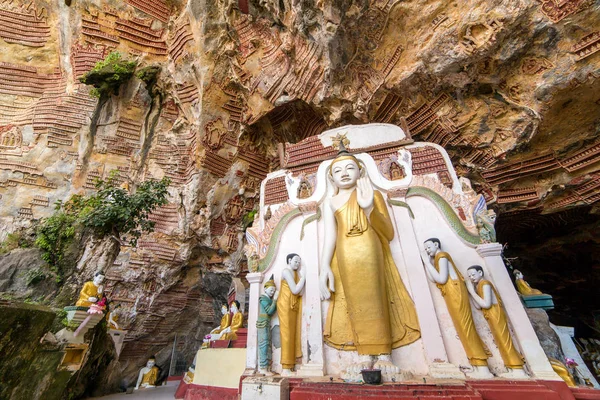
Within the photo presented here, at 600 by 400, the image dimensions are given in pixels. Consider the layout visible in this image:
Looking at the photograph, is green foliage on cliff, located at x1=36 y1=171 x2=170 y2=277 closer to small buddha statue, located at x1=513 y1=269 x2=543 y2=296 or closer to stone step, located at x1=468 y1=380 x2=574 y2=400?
stone step, located at x1=468 y1=380 x2=574 y2=400

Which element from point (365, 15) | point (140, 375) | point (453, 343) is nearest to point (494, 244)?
point (453, 343)

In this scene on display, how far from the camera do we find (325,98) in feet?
21.6

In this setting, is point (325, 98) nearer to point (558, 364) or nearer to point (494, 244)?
point (494, 244)

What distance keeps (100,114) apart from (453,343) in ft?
33.9

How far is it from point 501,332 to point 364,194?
7.21 ft

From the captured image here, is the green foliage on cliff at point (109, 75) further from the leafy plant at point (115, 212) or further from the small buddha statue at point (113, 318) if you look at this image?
the small buddha statue at point (113, 318)

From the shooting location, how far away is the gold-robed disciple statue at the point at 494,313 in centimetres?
316

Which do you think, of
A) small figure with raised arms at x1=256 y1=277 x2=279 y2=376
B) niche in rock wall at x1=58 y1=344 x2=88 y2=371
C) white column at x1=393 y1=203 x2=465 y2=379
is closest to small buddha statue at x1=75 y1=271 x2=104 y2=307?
niche in rock wall at x1=58 y1=344 x2=88 y2=371

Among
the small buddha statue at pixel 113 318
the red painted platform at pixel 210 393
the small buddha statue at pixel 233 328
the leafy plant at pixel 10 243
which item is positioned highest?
the leafy plant at pixel 10 243

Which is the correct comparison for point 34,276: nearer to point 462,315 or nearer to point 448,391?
point 448,391

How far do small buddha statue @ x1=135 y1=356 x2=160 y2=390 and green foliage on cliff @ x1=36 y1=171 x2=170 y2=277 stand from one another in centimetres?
390

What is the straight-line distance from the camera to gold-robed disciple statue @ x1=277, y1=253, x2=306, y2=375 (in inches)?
153

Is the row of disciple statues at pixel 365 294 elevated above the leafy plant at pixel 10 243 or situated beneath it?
situated beneath

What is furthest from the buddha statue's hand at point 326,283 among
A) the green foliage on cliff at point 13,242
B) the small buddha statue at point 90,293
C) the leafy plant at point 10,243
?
the leafy plant at point 10,243
